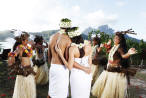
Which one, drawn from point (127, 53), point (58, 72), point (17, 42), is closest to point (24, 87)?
point (17, 42)

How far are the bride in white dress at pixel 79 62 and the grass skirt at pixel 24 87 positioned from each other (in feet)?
4.83

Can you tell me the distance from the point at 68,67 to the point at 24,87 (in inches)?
67.8

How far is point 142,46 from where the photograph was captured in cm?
1606

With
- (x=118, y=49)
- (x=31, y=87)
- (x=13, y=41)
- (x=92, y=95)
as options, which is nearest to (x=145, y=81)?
(x=92, y=95)

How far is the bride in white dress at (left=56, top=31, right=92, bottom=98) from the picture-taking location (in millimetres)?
3947

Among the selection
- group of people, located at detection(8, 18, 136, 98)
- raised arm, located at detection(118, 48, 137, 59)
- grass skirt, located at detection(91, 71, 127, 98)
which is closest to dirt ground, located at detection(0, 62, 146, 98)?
group of people, located at detection(8, 18, 136, 98)

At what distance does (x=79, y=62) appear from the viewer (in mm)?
4086

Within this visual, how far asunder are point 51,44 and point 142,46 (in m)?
13.3

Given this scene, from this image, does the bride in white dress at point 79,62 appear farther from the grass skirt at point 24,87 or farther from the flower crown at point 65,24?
the grass skirt at point 24,87

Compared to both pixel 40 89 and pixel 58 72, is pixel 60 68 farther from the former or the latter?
pixel 40 89

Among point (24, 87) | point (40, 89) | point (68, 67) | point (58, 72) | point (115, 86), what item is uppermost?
point (68, 67)

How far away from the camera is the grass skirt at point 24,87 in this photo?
16.7 ft

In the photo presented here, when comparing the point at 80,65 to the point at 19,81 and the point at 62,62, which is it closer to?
the point at 62,62

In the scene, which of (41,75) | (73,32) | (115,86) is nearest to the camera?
(73,32)
